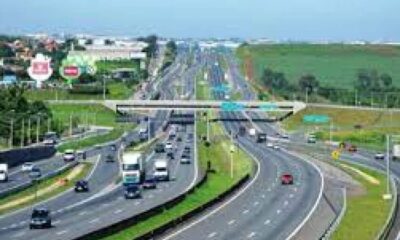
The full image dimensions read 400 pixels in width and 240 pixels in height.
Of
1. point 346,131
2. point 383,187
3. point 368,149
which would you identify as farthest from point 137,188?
Answer: point 346,131

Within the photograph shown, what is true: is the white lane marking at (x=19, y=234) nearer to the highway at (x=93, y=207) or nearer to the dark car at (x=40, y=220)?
the highway at (x=93, y=207)

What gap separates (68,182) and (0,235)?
40.5 metres

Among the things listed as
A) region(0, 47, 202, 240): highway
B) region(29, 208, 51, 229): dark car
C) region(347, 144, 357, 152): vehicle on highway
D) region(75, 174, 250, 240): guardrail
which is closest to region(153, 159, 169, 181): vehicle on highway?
region(0, 47, 202, 240): highway

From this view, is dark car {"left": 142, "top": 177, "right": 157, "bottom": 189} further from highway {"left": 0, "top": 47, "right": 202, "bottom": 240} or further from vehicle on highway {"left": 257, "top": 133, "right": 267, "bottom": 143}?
vehicle on highway {"left": 257, "top": 133, "right": 267, "bottom": 143}

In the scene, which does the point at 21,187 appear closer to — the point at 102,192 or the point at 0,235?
the point at 102,192

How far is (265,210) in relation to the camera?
2911 inches

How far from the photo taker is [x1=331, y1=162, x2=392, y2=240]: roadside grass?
192 ft

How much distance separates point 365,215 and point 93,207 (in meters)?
17.7

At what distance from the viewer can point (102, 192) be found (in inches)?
3413

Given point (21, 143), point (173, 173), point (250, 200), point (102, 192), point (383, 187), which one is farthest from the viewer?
point (21, 143)

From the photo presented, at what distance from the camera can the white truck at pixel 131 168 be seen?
8862cm

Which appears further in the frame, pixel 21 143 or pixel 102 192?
pixel 21 143

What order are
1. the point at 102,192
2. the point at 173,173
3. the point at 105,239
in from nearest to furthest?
the point at 105,239, the point at 102,192, the point at 173,173

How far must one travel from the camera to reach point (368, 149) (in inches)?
6161
